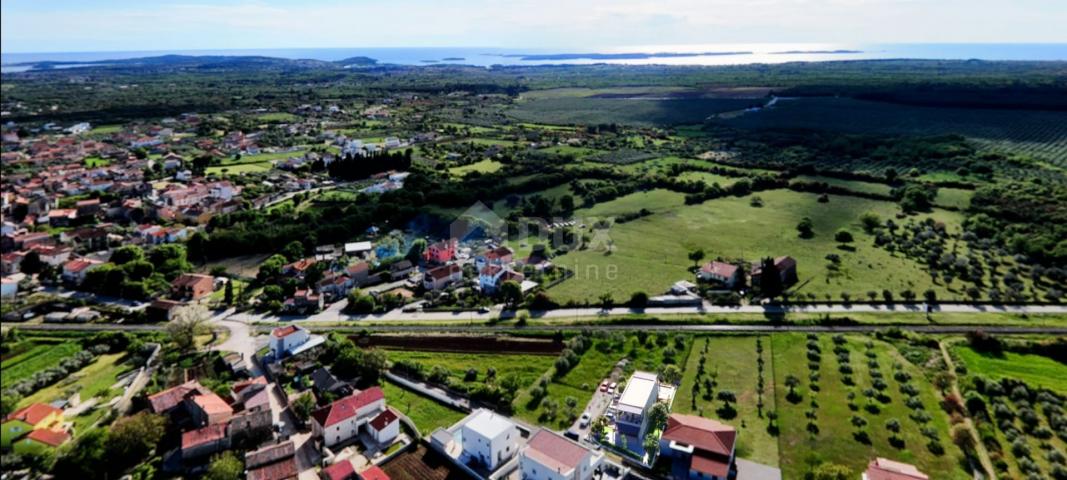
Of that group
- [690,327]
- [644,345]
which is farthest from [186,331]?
[690,327]

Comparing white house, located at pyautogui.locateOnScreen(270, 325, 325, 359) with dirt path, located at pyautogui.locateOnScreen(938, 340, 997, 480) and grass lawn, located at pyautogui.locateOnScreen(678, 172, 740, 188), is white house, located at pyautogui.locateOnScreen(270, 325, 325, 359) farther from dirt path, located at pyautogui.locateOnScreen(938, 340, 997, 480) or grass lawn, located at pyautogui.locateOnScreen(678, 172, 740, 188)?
grass lawn, located at pyautogui.locateOnScreen(678, 172, 740, 188)

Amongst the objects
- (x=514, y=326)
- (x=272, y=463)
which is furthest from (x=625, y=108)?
(x=272, y=463)

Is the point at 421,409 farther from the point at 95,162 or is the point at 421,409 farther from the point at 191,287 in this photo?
the point at 95,162

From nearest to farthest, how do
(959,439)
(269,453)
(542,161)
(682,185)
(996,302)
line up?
(269,453) → (959,439) → (996,302) → (682,185) → (542,161)

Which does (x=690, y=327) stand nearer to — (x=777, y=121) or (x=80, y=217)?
(x=80, y=217)

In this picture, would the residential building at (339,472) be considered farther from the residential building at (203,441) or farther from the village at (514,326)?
the residential building at (203,441)
